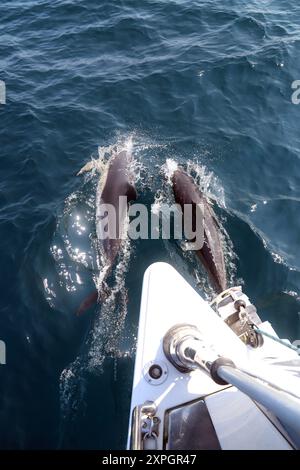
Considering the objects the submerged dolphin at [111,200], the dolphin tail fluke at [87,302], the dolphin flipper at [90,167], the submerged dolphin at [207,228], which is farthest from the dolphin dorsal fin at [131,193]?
the dolphin tail fluke at [87,302]

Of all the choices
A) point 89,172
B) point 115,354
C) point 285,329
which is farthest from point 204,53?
point 115,354

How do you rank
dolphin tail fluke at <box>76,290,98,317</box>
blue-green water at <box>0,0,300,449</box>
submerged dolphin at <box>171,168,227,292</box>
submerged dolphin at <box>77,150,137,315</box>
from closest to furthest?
blue-green water at <box>0,0,300,449</box> → dolphin tail fluke at <box>76,290,98,317</box> → submerged dolphin at <box>171,168,227,292</box> → submerged dolphin at <box>77,150,137,315</box>

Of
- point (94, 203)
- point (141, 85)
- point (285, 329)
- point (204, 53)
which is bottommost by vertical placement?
point (285, 329)

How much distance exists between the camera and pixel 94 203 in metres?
9.71

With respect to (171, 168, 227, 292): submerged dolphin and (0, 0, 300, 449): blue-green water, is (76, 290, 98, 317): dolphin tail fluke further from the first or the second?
(171, 168, 227, 292): submerged dolphin

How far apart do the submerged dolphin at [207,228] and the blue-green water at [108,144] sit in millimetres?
376

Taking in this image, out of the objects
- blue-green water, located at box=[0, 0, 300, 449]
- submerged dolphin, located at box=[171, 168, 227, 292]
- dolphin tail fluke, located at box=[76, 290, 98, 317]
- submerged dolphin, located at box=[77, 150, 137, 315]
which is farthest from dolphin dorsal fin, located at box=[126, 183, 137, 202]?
dolphin tail fluke, located at box=[76, 290, 98, 317]

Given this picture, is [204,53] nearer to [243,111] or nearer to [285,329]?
[243,111]

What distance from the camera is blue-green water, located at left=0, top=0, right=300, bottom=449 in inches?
264

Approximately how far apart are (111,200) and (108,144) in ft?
9.55

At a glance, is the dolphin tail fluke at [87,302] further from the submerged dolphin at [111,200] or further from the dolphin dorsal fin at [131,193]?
the dolphin dorsal fin at [131,193]

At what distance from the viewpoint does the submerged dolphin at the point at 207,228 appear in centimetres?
820

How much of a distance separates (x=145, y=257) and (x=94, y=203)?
206 centimetres

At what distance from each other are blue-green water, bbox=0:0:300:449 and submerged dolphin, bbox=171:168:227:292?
1.23 ft
